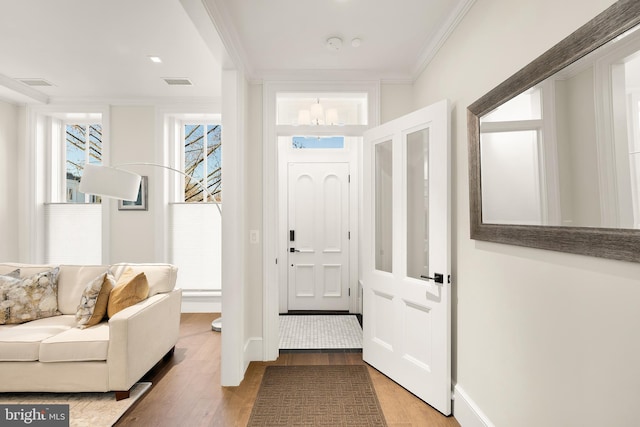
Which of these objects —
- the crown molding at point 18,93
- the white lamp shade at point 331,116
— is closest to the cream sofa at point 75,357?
the white lamp shade at point 331,116

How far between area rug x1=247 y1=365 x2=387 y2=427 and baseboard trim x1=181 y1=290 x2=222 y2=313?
1.73 m

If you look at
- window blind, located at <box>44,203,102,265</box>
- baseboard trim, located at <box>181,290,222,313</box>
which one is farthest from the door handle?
window blind, located at <box>44,203,102,265</box>

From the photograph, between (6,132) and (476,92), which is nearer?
(476,92)

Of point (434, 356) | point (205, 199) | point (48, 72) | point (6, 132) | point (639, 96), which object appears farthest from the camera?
point (205, 199)

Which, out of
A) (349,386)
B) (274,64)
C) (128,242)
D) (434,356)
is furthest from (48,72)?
(434,356)

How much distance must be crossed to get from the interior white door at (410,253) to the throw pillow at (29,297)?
2646mm

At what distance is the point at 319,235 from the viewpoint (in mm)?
4527

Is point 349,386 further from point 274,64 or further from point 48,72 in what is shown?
point 48,72

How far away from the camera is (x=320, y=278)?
454cm

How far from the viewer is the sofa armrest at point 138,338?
2205 millimetres

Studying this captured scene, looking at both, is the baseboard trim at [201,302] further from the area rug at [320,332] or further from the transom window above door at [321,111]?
the transom window above door at [321,111]

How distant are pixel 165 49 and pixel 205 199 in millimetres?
2067

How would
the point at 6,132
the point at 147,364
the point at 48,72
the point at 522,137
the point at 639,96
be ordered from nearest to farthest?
the point at 639,96 → the point at 522,137 → the point at 147,364 → the point at 48,72 → the point at 6,132

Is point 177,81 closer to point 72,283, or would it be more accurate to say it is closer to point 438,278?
point 72,283
